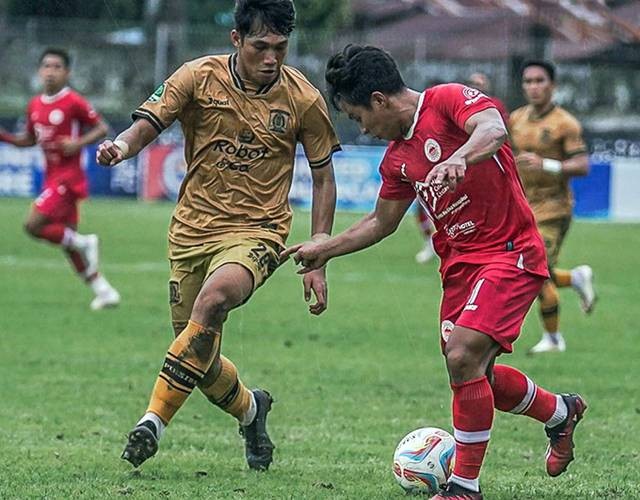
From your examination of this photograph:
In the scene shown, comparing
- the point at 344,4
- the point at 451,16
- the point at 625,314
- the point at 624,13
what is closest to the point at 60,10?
the point at 344,4

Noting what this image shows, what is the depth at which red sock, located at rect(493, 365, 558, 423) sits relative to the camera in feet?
21.7

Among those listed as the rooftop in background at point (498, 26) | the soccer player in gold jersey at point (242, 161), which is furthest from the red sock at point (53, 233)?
the rooftop in background at point (498, 26)

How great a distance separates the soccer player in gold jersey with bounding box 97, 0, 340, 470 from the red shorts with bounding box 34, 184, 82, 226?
703cm

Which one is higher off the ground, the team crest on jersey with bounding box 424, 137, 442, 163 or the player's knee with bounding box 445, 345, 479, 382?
the team crest on jersey with bounding box 424, 137, 442, 163

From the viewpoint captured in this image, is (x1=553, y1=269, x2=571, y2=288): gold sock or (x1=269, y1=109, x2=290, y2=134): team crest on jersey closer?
(x1=269, y1=109, x2=290, y2=134): team crest on jersey

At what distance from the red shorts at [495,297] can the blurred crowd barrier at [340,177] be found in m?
20.6

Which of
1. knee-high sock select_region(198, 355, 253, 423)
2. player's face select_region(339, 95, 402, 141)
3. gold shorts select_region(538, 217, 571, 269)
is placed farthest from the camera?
gold shorts select_region(538, 217, 571, 269)

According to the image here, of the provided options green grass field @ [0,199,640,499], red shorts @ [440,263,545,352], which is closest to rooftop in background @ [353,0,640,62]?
green grass field @ [0,199,640,499]

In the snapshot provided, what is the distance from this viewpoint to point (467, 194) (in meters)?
6.25

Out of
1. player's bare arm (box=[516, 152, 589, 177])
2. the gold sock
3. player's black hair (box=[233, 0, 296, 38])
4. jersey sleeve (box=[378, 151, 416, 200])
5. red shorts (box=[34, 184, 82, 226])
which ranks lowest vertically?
red shorts (box=[34, 184, 82, 226])

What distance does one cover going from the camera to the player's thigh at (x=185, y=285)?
7.10 metres

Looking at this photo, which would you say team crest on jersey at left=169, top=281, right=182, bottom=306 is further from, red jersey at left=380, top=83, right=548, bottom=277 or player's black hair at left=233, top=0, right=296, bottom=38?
red jersey at left=380, top=83, right=548, bottom=277

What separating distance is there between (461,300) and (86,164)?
23.1 metres

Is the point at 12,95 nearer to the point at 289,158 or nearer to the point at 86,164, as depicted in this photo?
the point at 86,164
